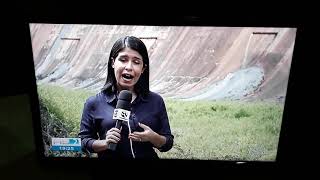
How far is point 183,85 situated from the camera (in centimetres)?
154

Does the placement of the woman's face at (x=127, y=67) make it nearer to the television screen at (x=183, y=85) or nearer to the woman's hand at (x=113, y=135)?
the television screen at (x=183, y=85)

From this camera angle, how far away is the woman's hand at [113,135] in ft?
5.14

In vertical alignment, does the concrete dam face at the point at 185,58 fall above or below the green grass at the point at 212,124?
above

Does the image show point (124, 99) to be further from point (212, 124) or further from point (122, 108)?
point (212, 124)

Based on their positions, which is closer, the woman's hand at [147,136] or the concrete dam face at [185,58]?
the concrete dam face at [185,58]

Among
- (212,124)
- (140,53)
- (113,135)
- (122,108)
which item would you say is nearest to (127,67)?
(140,53)

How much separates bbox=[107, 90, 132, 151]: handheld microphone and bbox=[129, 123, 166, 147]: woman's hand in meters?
0.08

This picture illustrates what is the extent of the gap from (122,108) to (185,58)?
0.36 meters

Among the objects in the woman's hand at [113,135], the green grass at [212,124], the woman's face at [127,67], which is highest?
the woman's face at [127,67]

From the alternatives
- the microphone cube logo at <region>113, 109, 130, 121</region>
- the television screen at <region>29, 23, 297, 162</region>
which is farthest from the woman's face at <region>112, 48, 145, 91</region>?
the microphone cube logo at <region>113, 109, 130, 121</region>

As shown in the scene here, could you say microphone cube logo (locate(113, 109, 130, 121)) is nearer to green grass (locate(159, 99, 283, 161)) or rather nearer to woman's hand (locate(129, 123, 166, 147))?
woman's hand (locate(129, 123, 166, 147))

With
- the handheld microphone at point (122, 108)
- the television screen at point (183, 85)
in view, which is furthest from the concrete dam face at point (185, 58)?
the handheld microphone at point (122, 108)
